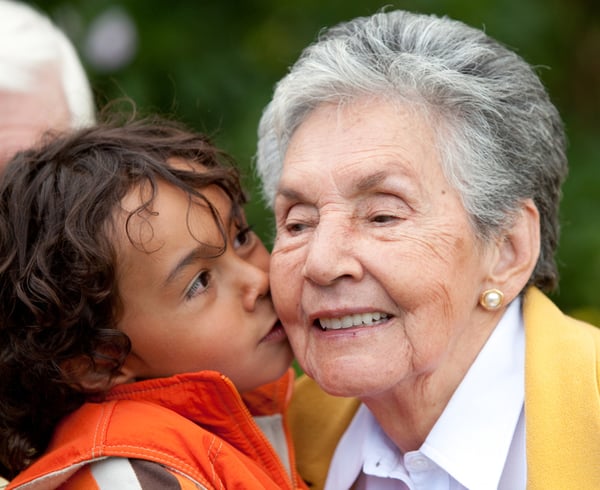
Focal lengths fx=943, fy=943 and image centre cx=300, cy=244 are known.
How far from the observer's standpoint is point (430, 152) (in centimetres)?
271

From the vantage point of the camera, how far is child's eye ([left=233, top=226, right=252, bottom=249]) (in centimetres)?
305

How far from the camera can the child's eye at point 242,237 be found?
10.0 feet

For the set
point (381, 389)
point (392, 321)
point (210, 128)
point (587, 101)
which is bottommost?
point (587, 101)

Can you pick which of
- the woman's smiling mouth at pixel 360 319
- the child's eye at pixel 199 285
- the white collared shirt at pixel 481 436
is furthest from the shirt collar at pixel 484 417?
the child's eye at pixel 199 285

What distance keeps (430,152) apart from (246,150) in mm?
2311

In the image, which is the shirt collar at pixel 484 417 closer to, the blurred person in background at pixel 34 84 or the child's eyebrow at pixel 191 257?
the child's eyebrow at pixel 191 257

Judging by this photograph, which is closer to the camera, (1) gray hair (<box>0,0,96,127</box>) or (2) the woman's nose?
(2) the woman's nose

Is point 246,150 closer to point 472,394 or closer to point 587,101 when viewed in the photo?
point 472,394

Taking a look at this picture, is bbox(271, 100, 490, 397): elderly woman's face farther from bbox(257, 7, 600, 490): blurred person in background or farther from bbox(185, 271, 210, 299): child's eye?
bbox(185, 271, 210, 299): child's eye

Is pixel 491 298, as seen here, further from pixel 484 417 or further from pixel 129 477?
pixel 129 477

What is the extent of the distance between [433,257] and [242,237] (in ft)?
2.34

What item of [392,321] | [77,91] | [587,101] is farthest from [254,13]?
[392,321]

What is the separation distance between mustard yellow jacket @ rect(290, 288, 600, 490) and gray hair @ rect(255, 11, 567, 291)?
1.05 feet

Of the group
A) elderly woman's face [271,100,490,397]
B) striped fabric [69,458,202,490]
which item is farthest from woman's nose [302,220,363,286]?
striped fabric [69,458,202,490]
